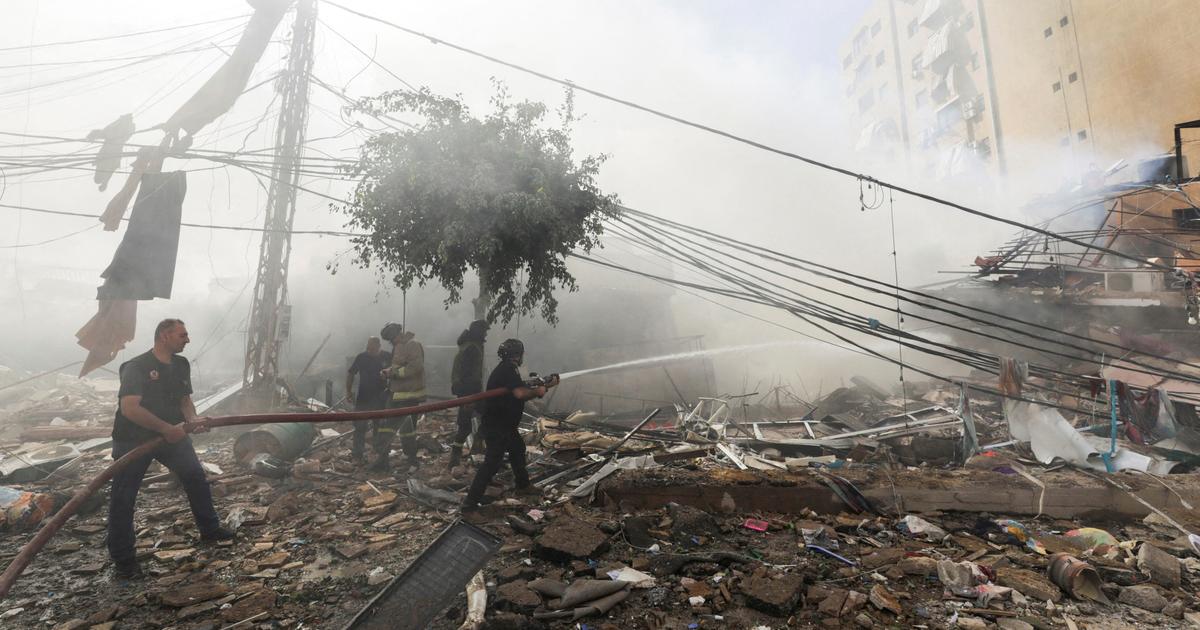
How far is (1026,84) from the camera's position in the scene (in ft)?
89.4

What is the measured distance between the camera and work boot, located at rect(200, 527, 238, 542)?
453 cm

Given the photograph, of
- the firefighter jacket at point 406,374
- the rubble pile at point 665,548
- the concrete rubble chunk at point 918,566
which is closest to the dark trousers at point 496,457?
the rubble pile at point 665,548

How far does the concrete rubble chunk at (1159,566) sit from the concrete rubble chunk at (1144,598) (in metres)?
0.35

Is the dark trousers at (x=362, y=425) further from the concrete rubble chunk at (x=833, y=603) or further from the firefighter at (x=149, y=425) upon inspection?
the concrete rubble chunk at (x=833, y=603)

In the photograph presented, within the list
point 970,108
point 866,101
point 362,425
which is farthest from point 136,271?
point 866,101

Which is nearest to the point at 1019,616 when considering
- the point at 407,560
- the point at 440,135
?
the point at 407,560

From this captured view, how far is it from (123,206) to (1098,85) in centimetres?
3354

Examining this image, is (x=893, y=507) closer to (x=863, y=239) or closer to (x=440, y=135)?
(x=440, y=135)

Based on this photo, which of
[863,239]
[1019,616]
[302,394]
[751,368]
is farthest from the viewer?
[863,239]

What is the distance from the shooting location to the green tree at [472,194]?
288 inches

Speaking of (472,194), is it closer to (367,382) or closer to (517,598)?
(367,382)

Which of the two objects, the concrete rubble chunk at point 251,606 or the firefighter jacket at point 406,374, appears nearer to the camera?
the concrete rubble chunk at point 251,606

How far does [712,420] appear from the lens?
9.73 m

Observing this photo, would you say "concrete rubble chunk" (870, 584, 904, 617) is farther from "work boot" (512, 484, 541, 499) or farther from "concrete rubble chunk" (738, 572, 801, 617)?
"work boot" (512, 484, 541, 499)
